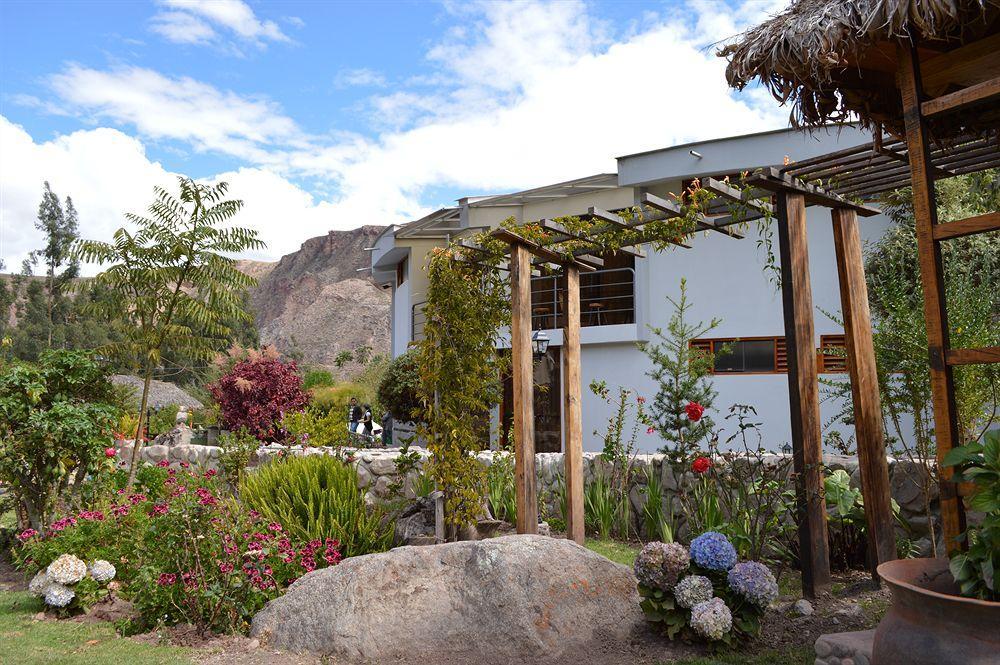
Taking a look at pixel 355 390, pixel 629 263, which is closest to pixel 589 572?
pixel 629 263

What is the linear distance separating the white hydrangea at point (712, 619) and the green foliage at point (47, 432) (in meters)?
5.44

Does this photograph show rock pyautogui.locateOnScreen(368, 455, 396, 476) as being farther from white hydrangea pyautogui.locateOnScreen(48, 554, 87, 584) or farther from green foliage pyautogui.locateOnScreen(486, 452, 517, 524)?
white hydrangea pyautogui.locateOnScreen(48, 554, 87, 584)

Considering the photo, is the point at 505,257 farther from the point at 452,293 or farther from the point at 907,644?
the point at 907,644

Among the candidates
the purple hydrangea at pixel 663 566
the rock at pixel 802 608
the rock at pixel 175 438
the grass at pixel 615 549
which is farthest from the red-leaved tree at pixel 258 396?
the rock at pixel 802 608

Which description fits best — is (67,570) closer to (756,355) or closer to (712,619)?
(712,619)

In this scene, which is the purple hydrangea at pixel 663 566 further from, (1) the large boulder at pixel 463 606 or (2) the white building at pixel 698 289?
(2) the white building at pixel 698 289

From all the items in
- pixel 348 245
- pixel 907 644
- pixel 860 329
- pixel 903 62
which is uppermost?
pixel 348 245

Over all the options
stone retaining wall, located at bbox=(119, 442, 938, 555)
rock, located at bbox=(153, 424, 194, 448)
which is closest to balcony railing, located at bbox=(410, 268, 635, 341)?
rock, located at bbox=(153, 424, 194, 448)

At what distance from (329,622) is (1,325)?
41952 millimetres

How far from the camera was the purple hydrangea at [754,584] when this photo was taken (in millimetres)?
4438

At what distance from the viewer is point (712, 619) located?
435cm

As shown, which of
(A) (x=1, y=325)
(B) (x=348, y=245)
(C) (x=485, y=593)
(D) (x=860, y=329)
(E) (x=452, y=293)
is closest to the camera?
(C) (x=485, y=593)

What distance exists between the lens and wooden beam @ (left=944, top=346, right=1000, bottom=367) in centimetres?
340

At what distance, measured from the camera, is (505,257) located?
749 cm
